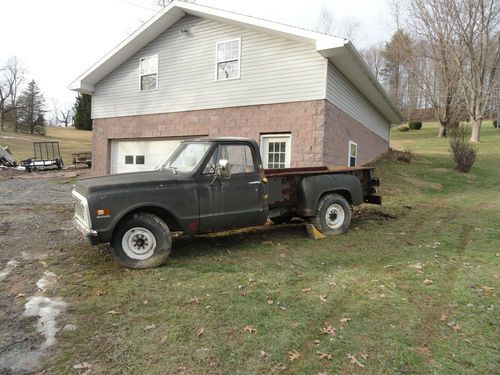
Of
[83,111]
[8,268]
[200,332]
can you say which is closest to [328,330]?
[200,332]

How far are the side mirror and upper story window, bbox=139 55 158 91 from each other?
10.6 m

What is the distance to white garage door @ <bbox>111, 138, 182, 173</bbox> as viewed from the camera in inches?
597

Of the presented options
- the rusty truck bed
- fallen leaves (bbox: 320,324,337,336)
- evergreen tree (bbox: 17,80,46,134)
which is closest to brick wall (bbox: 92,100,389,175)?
the rusty truck bed

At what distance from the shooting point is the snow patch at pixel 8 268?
504 centimetres

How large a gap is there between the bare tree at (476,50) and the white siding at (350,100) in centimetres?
1389

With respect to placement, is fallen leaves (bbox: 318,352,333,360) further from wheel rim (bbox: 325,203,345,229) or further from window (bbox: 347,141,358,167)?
window (bbox: 347,141,358,167)

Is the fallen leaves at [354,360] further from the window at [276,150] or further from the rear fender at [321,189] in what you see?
the window at [276,150]

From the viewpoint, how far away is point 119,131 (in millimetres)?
16250

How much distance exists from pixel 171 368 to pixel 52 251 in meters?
4.17

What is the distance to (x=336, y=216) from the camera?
745 centimetres

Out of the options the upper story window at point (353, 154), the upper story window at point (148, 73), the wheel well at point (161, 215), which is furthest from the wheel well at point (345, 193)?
the upper story window at point (148, 73)

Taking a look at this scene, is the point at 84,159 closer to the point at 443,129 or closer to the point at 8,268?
the point at 8,268

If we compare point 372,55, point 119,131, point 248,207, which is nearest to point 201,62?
point 119,131

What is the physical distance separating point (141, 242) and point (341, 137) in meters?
9.38
